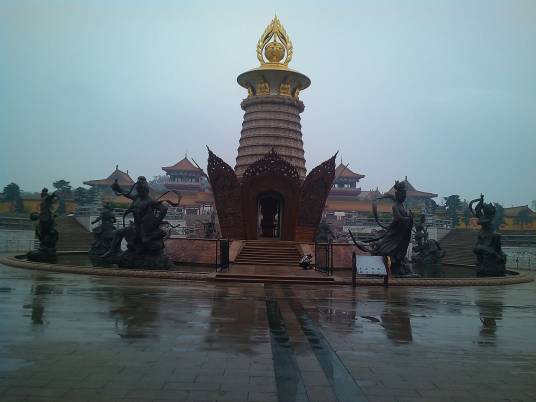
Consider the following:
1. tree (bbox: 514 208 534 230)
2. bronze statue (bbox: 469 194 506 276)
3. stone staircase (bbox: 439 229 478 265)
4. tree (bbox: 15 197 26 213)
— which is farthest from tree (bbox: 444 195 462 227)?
tree (bbox: 15 197 26 213)

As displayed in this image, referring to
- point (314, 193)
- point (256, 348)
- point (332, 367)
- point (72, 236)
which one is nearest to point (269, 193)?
Result: point (314, 193)

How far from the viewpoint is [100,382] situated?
179 inches

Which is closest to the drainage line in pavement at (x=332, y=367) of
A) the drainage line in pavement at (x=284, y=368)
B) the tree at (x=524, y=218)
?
the drainage line in pavement at (x=284, y=368)

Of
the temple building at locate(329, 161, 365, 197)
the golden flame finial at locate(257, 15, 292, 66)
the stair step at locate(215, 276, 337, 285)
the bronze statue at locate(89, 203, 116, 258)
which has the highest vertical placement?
the golden flame finial at locate(257, 15, 292, 66)

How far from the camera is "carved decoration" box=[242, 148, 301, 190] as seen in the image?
25922 mm

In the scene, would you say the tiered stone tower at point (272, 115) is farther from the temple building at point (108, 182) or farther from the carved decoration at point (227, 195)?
the temple building at point (108, 182)

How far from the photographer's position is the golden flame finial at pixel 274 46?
33.5 m

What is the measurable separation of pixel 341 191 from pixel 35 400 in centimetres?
6875

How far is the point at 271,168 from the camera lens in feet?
85.5

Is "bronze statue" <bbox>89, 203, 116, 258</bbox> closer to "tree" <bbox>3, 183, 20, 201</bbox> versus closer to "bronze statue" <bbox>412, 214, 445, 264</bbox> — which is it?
"bronze statue" <bbox>412, 214, 445, 264</bbox>

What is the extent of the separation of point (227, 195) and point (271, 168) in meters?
2.93

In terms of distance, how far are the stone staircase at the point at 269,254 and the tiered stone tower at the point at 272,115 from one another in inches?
309

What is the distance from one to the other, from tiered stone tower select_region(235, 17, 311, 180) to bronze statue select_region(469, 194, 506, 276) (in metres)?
13.3

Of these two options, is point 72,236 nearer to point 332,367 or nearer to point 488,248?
point 488,248
